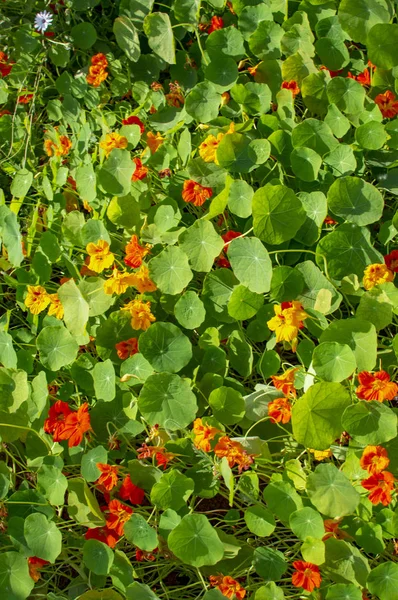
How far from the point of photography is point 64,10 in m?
3.04

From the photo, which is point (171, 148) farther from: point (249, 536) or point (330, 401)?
point (249, 536)

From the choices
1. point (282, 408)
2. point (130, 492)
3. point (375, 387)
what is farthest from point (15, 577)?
point (375, 387)

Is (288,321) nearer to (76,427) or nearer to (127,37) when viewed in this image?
(76,427)

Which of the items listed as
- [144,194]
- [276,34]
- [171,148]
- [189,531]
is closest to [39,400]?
[189,531]

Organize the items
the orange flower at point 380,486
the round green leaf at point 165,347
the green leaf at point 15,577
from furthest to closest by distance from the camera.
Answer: the round green leaf at point 165,347 → the green leaf at point 15,577 → the orange flower at point 380,486

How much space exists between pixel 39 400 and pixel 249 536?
0.70 m

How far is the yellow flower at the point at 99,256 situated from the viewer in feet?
6.61

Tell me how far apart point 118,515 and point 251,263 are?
77 cm

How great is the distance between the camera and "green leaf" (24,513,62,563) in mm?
1704

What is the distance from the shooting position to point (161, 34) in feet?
8.66

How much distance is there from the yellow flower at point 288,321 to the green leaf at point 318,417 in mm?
166

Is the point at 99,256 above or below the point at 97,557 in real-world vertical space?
above

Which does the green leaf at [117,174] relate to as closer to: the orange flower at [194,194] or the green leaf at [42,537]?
the orange flower at [194,194]

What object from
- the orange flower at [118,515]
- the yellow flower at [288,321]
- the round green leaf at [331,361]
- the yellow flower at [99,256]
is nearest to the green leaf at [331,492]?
the round green leaf at [331,361]
